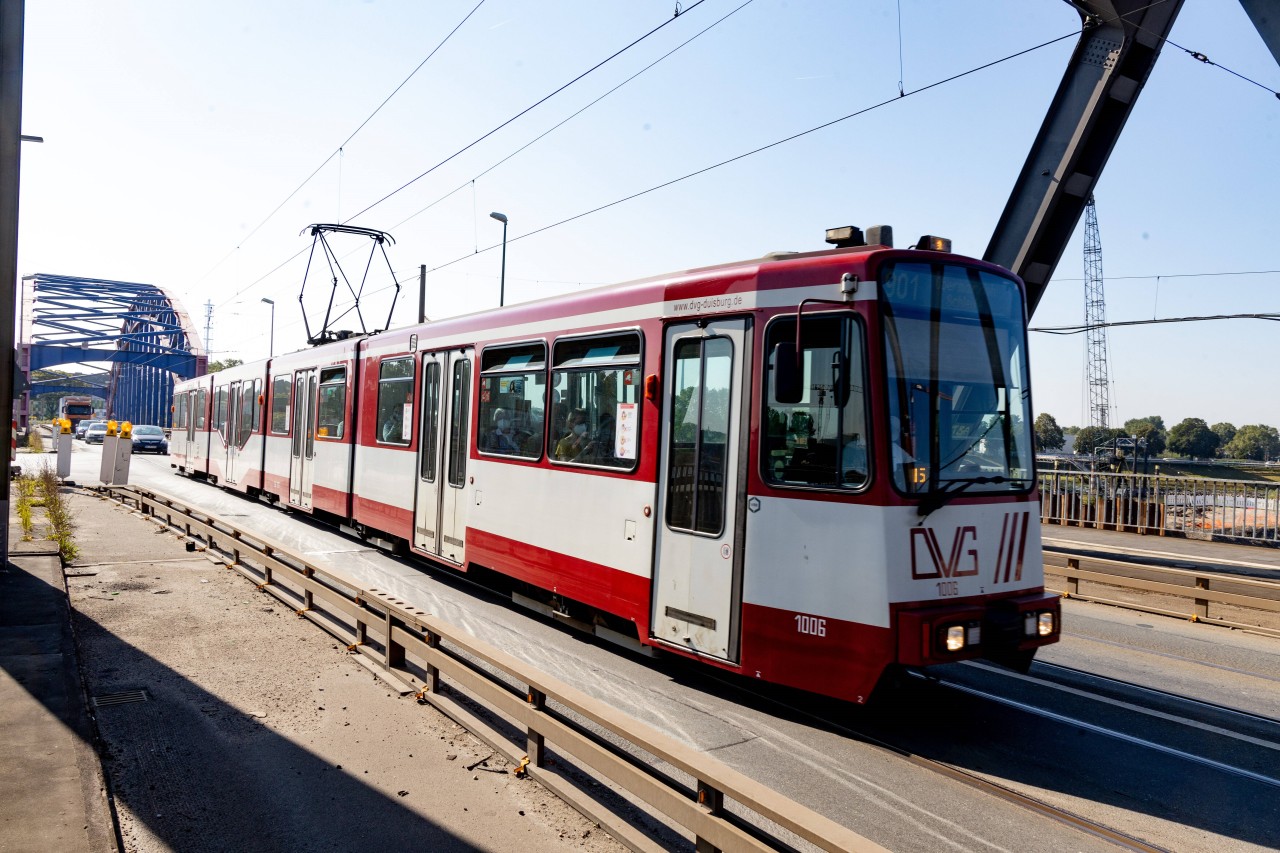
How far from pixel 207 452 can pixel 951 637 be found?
24495 mm

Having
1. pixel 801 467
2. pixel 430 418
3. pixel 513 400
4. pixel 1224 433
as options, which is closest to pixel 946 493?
pixel 801 467

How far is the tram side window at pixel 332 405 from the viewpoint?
14492 mm

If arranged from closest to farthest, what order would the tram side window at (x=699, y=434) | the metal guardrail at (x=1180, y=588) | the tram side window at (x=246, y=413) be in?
the tram side window at (x=699, y=434) → the metal guardrail at (x=1180, y=588) → the tram side window at (x=246, y=413)

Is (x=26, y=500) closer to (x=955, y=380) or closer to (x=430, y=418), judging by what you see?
(x=430, y=418)

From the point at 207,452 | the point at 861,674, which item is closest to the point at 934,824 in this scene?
the point at 861,674

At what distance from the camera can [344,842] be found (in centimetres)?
432

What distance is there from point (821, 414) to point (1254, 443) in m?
96.2

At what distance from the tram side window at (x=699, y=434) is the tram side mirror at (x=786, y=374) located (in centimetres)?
72

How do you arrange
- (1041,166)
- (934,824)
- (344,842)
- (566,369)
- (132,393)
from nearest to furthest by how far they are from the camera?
1. (344,842)
2. (934,824)
3. (566,369)
4. (1041,166)
5. (132,393)

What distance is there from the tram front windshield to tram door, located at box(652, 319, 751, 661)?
1.12m

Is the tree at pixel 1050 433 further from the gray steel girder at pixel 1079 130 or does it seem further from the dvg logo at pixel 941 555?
the dvg logo at pixel 941 555

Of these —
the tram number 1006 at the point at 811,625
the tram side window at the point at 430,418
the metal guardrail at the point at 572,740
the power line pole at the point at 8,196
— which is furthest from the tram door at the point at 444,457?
the tram number 1006 at the point at 811,625

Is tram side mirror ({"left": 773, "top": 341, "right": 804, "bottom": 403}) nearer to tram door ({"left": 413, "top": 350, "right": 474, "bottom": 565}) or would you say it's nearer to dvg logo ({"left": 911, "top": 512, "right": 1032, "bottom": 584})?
dvg logo ({"left": 911, "top": 512, "right": 1032, "bottom": 584})

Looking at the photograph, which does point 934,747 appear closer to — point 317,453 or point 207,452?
point 317,453
